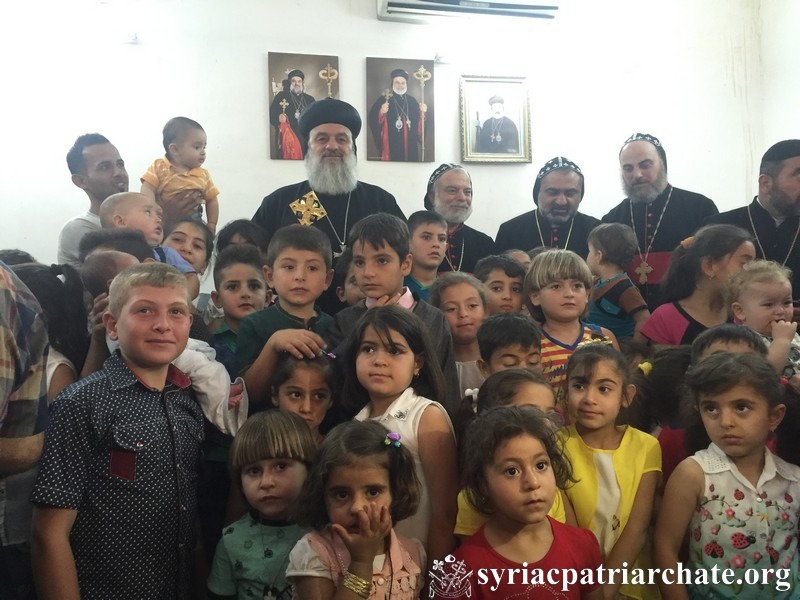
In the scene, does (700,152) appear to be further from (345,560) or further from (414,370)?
(345,560)

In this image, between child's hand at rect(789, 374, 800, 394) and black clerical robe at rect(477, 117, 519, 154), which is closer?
child's hand at rect(789, 374, 800, 394)

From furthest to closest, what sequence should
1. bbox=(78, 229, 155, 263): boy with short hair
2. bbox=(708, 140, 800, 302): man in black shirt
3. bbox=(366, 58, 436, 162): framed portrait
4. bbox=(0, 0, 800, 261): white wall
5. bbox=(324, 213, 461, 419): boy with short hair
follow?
bbox=(366, 58, 436, 162): framed portrait
bbox=(0, 0, 800, 261): white wall
bbox=(708, 140, 800, 302): man in black shirt
bbox=(78, 229, 155, 263): boy with short hair
bbox=(324, 213, 461, 419): boy with short hair

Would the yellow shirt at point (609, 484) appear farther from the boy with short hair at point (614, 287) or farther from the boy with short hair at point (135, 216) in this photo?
the boy with short hair at point (135, 216)

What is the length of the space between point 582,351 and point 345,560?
3.89 ft

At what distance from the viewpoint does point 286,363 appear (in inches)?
107

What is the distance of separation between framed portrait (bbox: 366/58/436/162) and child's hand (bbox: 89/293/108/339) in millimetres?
4030

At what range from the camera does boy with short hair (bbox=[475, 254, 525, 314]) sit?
375 cm

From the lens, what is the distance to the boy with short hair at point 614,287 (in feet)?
13.3

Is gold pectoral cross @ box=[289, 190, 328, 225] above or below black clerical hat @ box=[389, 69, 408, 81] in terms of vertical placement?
below

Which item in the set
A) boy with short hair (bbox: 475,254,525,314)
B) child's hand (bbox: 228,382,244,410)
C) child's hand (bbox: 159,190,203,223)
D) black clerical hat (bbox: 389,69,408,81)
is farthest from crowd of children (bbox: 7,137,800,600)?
black clerical hat (bbox: 389,69,408,81)

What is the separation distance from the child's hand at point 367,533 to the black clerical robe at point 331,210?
9.72 ft

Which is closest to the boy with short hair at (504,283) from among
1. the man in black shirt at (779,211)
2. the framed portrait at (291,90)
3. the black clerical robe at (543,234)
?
the black clerical robe at (543,234)

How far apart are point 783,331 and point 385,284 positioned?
1.75 metres

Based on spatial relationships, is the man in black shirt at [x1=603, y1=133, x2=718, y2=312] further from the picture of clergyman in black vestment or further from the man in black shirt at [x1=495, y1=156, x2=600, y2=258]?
the picture of clergyman in black vestment
